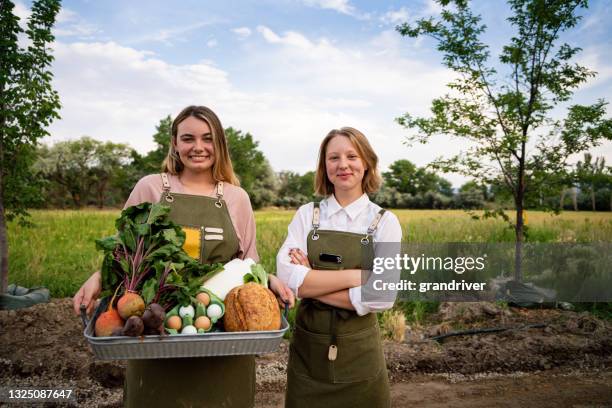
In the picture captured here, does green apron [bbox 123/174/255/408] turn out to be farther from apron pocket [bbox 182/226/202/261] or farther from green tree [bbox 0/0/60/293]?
green tree [bbox 0/0/60/293]

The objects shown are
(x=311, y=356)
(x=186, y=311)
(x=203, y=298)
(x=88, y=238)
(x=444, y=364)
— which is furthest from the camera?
(x=88, y=238)

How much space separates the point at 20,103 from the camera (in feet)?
21.3

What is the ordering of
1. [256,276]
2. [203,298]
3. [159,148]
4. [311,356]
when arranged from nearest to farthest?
[203,298] → [256,276] → [311,356] → [159,148]

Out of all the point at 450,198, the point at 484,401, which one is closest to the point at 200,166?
the point at 484,401

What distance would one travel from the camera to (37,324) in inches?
232

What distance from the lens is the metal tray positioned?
1717mm

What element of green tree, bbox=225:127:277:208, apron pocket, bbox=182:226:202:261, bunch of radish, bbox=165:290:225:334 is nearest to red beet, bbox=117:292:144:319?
bunch of radish, bbox=165:290:225:334

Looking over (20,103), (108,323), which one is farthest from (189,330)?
(20,103)

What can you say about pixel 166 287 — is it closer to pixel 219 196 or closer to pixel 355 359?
pixel 219 196

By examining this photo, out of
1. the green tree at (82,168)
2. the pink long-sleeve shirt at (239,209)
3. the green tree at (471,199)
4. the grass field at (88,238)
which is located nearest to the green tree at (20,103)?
the grass field at (88,238)

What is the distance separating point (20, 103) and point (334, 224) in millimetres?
5764

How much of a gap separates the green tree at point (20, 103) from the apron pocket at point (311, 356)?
5.34 metres

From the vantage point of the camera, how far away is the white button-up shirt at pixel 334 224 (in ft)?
8.63

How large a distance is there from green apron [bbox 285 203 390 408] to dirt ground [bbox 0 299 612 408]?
83.1 inches
